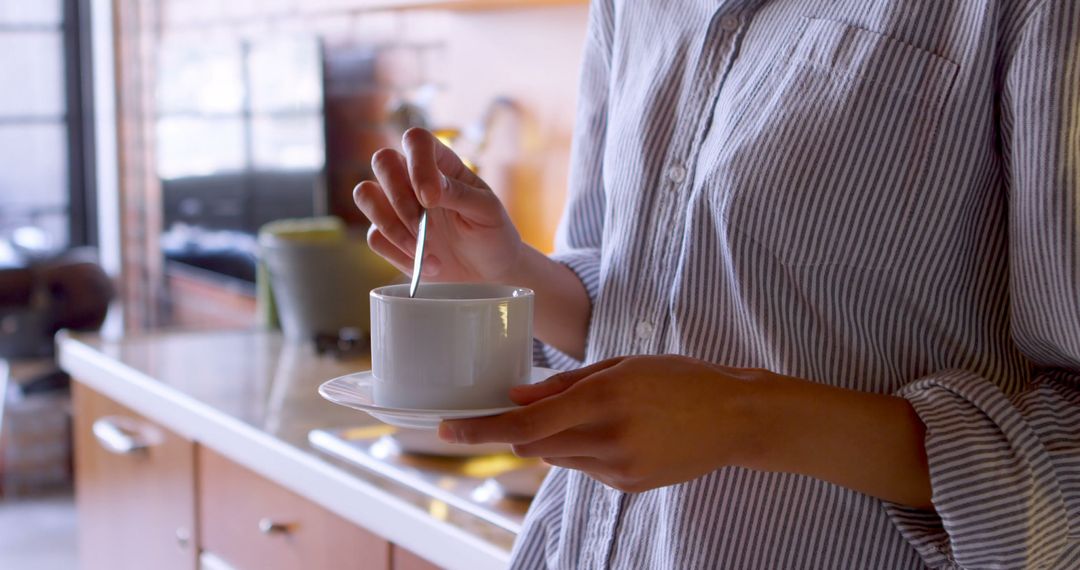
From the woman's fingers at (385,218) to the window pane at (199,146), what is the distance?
2.52 m

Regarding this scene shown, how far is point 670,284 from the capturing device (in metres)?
0.78

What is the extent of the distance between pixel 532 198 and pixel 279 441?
0.83 meters

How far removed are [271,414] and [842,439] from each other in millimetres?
1044

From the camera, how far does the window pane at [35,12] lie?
4.54 metres

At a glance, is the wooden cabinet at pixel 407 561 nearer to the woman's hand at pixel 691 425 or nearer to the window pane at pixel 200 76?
the woman's hand at pixel 691 425

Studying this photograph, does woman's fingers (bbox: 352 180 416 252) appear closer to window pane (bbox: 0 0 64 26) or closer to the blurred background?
the blurred background

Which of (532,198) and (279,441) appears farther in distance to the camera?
(532,198)

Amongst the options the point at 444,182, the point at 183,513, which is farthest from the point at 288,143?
the point at 444,182

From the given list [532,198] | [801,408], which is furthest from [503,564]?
[532,198]

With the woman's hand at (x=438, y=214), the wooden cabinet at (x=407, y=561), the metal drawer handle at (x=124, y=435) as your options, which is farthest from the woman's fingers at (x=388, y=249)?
the metal drawer handle at (x=124, y=435)

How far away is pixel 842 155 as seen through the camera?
696 mm

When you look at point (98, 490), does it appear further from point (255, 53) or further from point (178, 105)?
point (178, 105)

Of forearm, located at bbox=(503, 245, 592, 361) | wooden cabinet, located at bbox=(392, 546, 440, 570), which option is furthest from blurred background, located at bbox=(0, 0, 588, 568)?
forearm, located at bbox=(503, 245, 592, 361)

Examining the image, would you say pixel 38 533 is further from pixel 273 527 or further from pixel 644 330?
pixel 644 330
